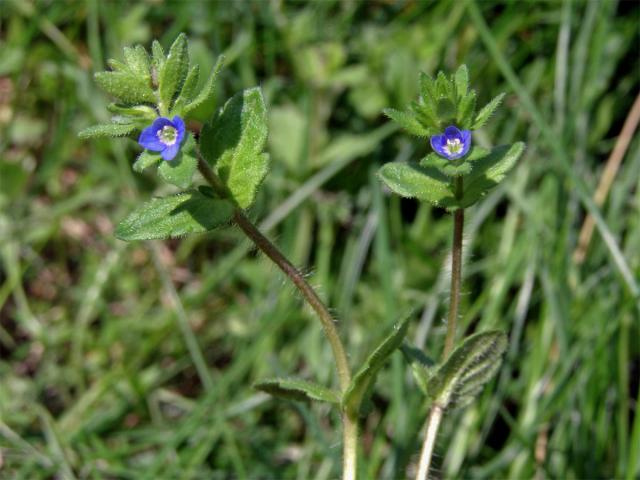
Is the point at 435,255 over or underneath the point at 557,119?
underneath

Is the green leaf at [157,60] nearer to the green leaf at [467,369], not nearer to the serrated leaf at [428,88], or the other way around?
the serrated leaf at [428,88]

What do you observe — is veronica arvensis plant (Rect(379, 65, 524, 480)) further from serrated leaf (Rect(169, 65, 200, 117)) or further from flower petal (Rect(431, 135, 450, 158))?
serrated leaf (Rect(169, 65, 200, 117))

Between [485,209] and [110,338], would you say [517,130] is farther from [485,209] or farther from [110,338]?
[110,338]

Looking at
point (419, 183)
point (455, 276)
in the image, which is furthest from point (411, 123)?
point (455, 276)

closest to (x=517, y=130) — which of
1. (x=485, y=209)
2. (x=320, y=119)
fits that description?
(x=485, y=209)

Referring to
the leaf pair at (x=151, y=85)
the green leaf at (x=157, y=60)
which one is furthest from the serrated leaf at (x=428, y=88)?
the green leaf at (x=157, y=60)

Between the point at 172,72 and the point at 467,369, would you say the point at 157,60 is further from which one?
the point at 467,369
